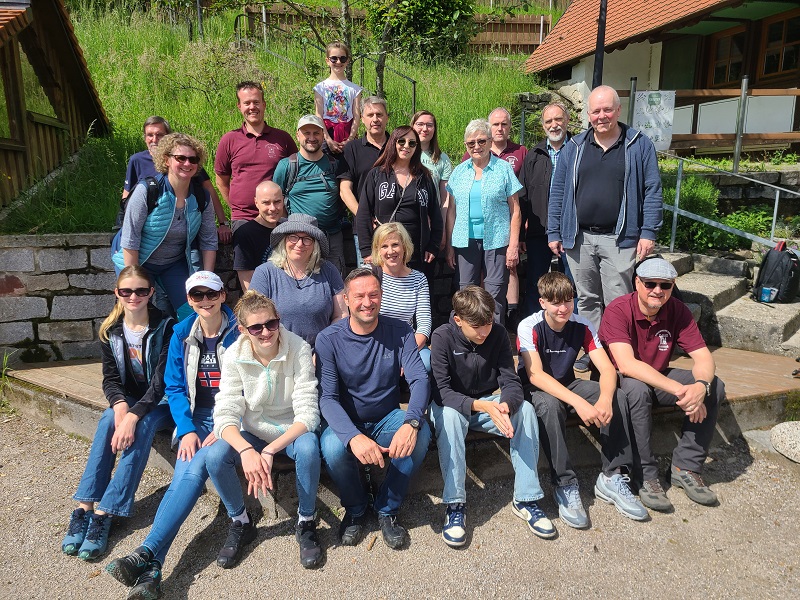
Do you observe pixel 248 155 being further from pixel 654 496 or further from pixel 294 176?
pixel 654 496

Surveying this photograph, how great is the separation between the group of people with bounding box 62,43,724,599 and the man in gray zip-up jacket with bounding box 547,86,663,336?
0.05 ft

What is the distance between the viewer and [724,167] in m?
7.75

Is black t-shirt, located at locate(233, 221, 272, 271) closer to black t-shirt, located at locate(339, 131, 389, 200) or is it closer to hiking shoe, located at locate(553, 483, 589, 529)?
black t-shirt, located at locate(339, 131, 389, 200)

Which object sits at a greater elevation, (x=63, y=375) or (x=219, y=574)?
(x=63, y=375)

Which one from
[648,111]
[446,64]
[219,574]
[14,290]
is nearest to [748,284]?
[648,111]

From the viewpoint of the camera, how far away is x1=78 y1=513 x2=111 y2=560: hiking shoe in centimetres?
289

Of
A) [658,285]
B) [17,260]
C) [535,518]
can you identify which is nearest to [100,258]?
[17,260]

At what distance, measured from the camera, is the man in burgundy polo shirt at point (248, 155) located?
440 centimetres

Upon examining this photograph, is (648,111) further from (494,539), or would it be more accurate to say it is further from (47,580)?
(47,580)

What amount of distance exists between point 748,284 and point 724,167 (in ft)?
8.32

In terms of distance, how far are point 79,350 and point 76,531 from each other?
224 cm

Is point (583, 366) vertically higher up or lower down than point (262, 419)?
lower down

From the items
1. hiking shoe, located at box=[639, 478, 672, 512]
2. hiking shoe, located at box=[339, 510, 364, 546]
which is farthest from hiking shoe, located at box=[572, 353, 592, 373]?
hiking shoe, located at box=[339, 510, 364, 546]

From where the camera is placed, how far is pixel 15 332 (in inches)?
184
